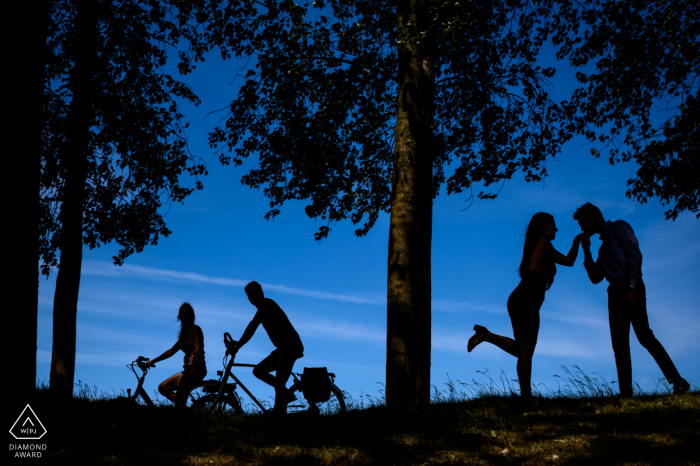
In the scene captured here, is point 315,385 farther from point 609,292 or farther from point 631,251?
point 631,251

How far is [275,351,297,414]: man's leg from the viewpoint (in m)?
8.58

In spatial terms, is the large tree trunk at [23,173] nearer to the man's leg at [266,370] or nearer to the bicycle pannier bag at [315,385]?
the man's leg at [266,370]

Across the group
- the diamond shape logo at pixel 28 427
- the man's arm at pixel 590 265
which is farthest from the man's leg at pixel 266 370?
the man's arm at pixel 590 265

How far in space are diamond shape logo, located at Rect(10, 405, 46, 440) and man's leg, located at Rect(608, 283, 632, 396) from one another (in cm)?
704

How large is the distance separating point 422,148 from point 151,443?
5416 mm

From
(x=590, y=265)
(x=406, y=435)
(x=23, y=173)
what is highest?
(x=23, y=173)

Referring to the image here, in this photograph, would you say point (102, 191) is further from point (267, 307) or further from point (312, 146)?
point (267, 307)

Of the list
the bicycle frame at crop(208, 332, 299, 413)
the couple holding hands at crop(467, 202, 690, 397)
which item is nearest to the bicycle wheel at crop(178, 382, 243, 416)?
the bicycle frame at crop(208, 332, 299, 413)

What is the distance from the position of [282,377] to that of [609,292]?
195 inches

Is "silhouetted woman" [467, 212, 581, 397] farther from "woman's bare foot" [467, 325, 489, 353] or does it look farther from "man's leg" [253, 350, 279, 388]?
"man's leg" [253, 350, 279, 388]

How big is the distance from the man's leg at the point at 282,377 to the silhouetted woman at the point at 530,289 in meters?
3.39

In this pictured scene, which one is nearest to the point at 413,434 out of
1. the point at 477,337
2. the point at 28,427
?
the point at 477,337

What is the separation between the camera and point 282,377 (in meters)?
8.59

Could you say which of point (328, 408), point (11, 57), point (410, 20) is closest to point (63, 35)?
point (11, 57)
